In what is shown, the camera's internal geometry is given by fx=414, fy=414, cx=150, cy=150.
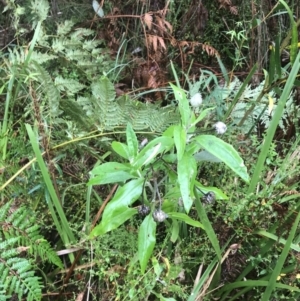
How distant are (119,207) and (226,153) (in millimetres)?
234

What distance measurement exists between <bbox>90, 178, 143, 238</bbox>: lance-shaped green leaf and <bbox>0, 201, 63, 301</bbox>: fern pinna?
171 mm

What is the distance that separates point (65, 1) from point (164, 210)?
1131mm

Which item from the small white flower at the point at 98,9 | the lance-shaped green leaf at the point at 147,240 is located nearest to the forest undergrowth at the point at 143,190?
the lance-shaped green leaf at the point at 147,240

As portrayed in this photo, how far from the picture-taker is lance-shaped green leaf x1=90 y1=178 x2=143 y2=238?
0.81m

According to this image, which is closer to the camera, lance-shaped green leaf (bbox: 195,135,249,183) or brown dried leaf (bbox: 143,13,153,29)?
lance-shaped green leaf (bbox: 195,135,249,183)

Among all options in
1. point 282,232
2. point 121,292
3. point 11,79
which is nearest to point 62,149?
point 11,79

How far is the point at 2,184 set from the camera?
107 centimetres

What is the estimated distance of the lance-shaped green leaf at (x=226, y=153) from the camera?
0.78m

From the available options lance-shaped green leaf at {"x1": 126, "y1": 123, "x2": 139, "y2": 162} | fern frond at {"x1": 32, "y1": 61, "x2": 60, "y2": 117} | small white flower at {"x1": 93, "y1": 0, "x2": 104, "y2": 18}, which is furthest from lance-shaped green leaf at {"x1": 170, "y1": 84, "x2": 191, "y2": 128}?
small white flower at {"x1": 93, "y1": 0, "x2": 104, "y2": 18}

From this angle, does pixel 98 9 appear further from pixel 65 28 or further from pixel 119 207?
pixel 119 207

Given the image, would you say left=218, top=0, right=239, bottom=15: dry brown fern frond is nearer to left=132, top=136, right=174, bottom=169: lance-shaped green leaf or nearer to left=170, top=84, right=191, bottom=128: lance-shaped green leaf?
left=170, top=84, right=191, bottom=128: lance-shaped green leaf

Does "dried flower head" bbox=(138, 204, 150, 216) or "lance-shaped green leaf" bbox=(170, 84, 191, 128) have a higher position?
"lance-shaped green leaf" bbox=(170, 84, 191, 128)

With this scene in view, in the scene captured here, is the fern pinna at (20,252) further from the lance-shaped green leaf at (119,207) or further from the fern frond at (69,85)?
the fern frond at (69,85)

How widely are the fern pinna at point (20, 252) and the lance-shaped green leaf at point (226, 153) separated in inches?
16.8
